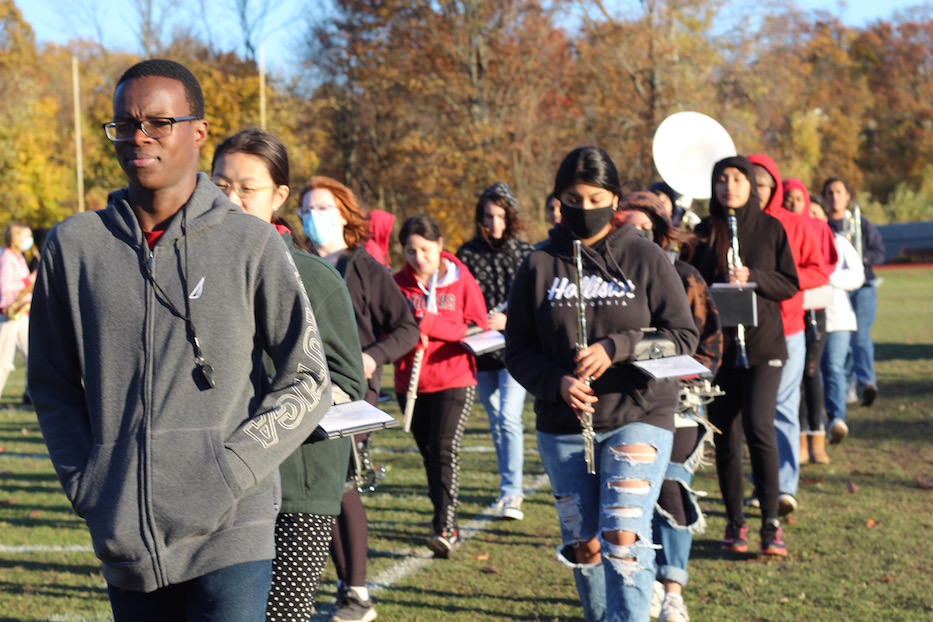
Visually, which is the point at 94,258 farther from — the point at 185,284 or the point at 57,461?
the point at 57,461

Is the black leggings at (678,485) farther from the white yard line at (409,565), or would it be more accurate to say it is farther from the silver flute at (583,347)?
the white yard line at (409,565)

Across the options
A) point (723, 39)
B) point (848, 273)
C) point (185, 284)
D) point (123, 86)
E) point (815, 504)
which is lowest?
point (815, 504)

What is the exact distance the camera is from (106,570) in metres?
2.60

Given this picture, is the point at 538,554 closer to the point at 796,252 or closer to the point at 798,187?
the point at 796,252


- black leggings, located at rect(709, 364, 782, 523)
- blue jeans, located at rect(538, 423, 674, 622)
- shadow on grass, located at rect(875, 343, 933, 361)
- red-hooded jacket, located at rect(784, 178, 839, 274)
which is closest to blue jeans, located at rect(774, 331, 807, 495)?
black leggings, located at rect(709, 364, 782, 523)

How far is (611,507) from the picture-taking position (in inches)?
170

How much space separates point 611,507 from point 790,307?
10.5 ft

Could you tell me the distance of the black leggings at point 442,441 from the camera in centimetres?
687

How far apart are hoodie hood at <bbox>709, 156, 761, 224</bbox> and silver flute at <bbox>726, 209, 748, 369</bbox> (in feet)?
0.28

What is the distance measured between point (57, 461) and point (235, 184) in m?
1.50

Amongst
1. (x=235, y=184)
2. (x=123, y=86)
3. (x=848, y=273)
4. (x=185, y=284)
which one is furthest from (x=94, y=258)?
(x=848, y=273)

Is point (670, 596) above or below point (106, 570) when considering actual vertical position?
below

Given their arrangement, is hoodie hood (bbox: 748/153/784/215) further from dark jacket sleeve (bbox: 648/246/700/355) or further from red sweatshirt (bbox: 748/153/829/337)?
dark jacket sleeve (bbox: 648/246/700/355)

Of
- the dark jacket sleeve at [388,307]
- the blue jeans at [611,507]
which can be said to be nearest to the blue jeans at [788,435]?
the dark jacket sleeve at [388,307]
